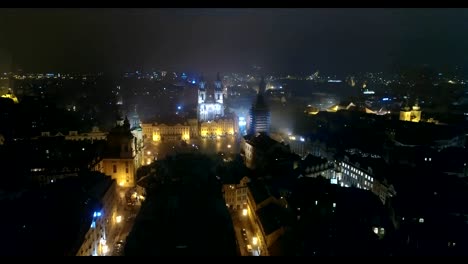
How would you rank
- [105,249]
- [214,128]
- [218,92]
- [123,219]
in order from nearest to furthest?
[105,249] < [123,219] < [214,128] < [218,92]

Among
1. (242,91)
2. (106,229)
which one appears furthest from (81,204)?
(242,91)

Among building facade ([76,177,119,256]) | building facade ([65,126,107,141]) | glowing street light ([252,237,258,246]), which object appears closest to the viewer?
building facade ([76,177,119,256])

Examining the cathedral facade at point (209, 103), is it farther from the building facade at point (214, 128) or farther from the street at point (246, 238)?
the street at point (246, 238)

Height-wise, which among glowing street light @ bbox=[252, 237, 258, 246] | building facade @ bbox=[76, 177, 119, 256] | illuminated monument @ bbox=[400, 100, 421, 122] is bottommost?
glowing street light @ bbox=[252, 237, 258, 246]

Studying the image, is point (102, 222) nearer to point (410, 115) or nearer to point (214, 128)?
point (214, 128)

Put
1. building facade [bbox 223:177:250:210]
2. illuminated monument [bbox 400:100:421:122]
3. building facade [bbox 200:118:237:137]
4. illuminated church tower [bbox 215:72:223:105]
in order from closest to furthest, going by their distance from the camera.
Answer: building facade [bbox 223:177:250:210]
illuminated monument [bbox 400:100:421:122]
building facade [bbox 200:118:237:137]
illuminated church tower [bbox 215:72:223:105]

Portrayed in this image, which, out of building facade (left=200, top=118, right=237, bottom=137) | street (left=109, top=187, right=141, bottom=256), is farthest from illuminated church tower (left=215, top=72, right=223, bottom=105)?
street (left=109, top=187, right=141, bottom=256)

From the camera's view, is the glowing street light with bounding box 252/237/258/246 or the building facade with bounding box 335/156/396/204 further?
the building facade with bounding box 335/156/396/204

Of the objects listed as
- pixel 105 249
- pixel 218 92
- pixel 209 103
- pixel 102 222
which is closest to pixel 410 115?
pixel 218 92

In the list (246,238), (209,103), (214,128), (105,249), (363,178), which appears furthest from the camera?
→ (209,103)

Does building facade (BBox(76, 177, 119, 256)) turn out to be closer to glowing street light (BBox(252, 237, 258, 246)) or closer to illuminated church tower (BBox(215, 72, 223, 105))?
glowing street light (BBox(252, 237, 258, 246))

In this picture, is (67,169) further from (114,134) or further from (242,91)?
(242,91)
